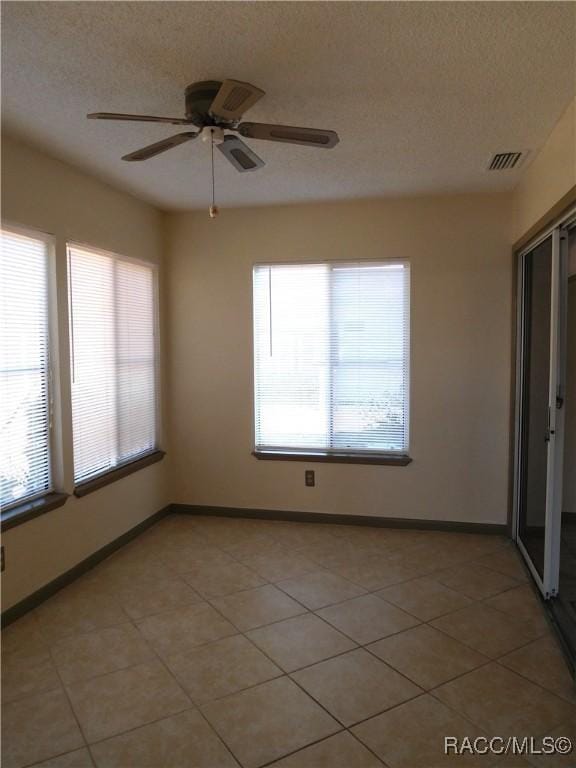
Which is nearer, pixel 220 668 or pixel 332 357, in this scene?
pixel 220 668

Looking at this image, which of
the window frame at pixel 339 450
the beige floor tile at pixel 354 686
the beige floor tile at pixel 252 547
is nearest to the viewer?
the beige floor tile at pixel 354 686

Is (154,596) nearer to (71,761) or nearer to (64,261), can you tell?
(71,761)

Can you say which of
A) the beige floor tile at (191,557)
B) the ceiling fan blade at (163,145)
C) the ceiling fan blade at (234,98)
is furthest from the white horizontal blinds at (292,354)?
the ceiling fan blade at (234,98)

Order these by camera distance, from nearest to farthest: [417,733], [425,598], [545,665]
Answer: [417,733] < [545,665] < [425,598]

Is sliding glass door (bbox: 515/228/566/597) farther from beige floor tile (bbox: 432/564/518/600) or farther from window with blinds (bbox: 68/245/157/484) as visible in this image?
window with blinds (bbox: 68/245/157/484)

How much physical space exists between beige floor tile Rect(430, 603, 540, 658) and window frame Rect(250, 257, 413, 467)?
57.7 inches

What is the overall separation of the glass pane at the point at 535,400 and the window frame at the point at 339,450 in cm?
86

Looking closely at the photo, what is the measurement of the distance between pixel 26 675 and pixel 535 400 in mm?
3430

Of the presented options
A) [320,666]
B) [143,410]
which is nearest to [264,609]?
[320,666]

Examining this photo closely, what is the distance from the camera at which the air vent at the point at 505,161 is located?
309 cm

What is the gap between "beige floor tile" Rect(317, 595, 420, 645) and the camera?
2721mm

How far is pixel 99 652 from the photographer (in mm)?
2568

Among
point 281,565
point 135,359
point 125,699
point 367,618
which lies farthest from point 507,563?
point 135,359

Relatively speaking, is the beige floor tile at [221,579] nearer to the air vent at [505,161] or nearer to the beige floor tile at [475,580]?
the beige floor tile at [475,580]
